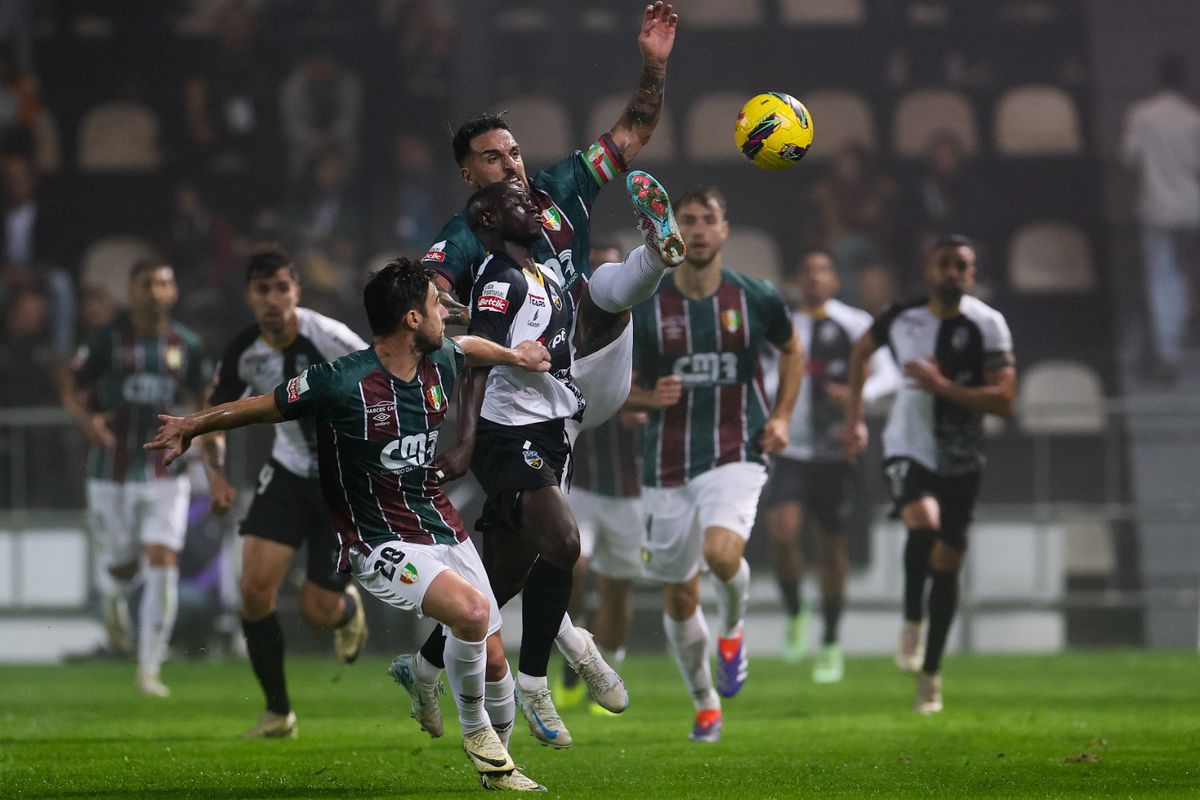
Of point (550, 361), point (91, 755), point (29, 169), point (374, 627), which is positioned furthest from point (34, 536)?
point (550, 361)

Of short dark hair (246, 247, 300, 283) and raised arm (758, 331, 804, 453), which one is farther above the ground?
short dark hair (246, 247, 300, 283)

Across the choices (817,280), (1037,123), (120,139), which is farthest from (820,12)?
(120,139)

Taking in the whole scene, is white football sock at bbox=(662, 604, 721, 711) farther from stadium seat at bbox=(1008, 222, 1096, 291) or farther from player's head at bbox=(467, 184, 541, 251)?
stadium seat at bbox=(1008, 222, 1096, 291)

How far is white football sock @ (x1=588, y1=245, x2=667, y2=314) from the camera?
630cm

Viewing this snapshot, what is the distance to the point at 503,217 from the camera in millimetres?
6230

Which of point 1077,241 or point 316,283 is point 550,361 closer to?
point 316,283

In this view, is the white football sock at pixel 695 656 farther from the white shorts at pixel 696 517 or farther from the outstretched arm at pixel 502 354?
the outstretched arm at pixel 502 354

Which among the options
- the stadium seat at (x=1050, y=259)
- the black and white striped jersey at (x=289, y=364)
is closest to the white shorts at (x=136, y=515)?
the black and white striped jersey at (x=289, y=364)

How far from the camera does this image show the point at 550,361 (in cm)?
618

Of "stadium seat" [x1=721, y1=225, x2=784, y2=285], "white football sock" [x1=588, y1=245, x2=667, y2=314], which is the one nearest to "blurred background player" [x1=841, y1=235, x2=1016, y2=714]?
"white football sock" [x1=588, y1=245, x2=667, y2=314]

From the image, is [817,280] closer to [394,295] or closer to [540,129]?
[540,129]

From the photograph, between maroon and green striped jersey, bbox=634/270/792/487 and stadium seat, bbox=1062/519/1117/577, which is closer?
maroon and green striped jersey, bbox=634/270/792/487

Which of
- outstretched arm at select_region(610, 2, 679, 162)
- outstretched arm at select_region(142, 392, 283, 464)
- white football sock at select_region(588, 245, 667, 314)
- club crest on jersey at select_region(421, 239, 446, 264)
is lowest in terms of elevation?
outstretched arm at select_region(142, 392, 283, 464)

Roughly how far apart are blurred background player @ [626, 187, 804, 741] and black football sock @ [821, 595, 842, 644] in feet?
10.8
